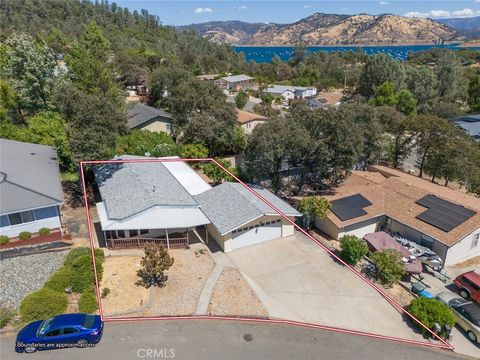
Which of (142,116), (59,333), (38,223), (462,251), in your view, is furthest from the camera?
(142,116)

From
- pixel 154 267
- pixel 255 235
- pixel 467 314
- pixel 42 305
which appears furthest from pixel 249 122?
pixel 42 305

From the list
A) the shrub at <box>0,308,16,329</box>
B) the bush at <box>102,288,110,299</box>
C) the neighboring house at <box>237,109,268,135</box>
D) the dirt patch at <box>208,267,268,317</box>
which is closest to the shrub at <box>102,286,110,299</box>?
the bush at <box>102,288,110,299</box>

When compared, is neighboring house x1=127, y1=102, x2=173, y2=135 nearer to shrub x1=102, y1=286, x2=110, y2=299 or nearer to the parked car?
shrub x1=102, y1=286, x2=110, y2=299

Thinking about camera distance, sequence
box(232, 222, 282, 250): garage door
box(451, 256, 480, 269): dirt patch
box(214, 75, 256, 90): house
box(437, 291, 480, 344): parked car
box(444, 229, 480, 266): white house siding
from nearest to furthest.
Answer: box(437, 291, 480, 344): parked car
box(444, 229, 480, 266): white house siding
box(232, 222, 282, 250): garage door
box(451, 256, 480, 269): dirt patch
box(214, 75, 256, 90): house

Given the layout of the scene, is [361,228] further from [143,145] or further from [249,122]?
[249,122]

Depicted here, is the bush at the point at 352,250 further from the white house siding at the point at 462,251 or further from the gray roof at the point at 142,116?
the gray roof at the point at 142,116

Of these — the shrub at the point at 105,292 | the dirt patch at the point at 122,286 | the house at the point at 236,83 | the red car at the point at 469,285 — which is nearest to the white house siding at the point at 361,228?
the red car at the point at 469,285

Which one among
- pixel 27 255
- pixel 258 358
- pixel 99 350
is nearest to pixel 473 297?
pixel 258 358
